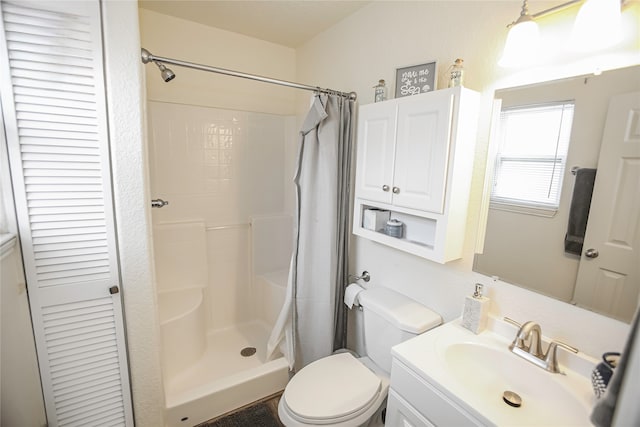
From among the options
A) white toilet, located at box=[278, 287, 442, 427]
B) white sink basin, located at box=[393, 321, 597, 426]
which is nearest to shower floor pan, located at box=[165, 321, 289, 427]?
white toilet, located at box=[278, 287, 442, 427]

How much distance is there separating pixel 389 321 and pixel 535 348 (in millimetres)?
562

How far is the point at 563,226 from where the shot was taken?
1.02m

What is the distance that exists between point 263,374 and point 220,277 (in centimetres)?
91

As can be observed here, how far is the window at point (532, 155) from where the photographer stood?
1.01 metres

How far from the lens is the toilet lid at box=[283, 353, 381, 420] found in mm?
1214

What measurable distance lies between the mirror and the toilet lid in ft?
2.44

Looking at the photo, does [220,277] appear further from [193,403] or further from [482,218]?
[482,218]

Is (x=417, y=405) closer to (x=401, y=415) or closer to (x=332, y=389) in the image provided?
(x=401, y=415)

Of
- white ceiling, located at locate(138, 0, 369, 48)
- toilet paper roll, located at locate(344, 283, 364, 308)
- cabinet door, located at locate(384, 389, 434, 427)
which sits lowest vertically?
cabinet door, located at locate(384, 389, 434, 427)

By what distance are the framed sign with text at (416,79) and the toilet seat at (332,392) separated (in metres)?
1.38

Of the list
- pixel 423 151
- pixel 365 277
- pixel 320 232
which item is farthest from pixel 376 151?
pixel 365 277

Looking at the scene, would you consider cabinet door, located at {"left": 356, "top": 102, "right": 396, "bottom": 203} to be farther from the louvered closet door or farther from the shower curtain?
the louvered closet door

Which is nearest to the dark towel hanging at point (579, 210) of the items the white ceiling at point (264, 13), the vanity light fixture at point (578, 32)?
the vanity light fixture at point (578, 32)

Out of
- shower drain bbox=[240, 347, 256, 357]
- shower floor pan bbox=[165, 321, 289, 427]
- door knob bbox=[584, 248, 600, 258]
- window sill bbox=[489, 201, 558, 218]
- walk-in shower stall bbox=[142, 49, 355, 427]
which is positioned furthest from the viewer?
shower drain bbox=[240, 347, 256, 357]
